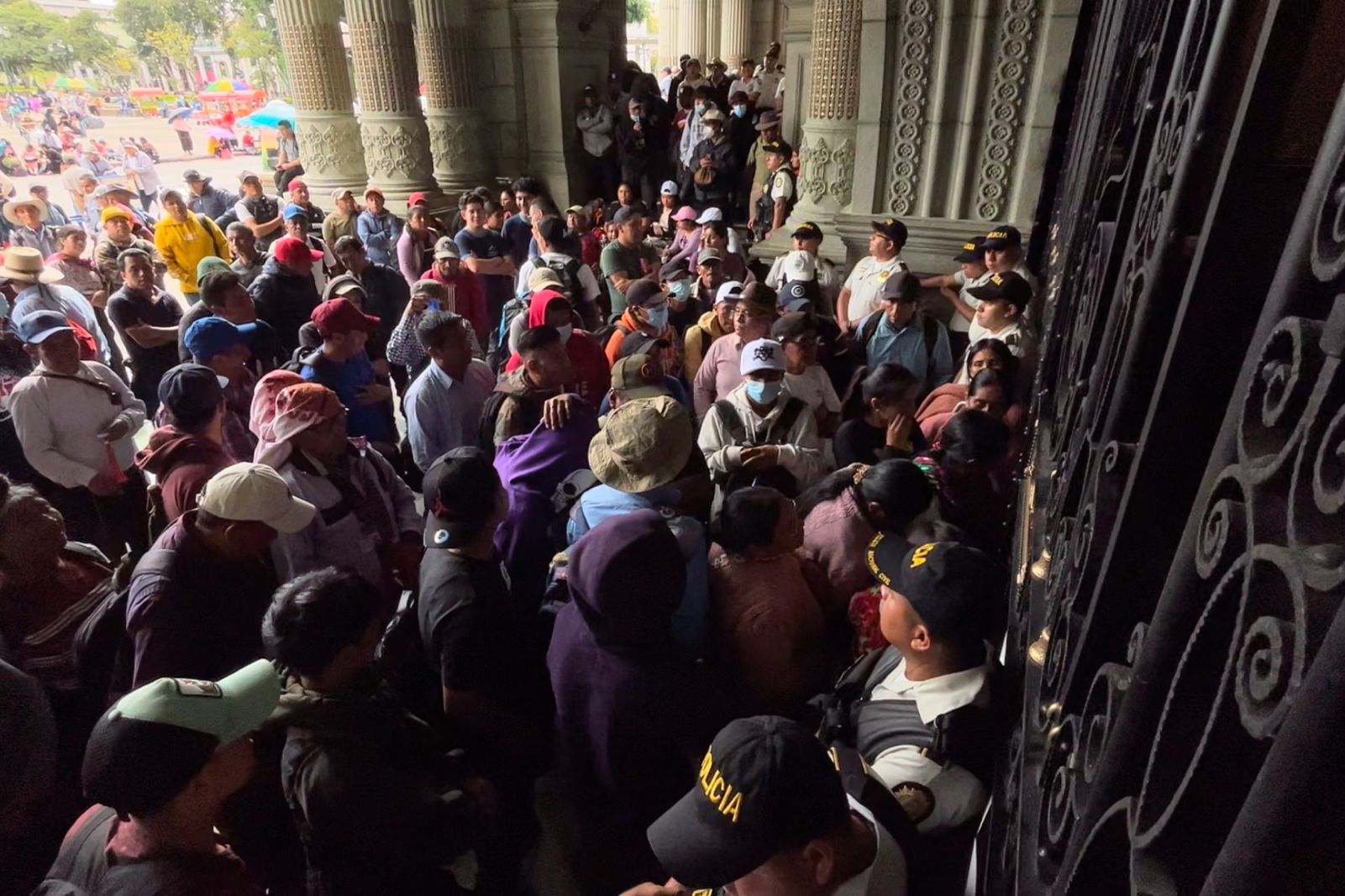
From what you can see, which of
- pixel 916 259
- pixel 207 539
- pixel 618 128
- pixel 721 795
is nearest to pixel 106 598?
pixel 207 539

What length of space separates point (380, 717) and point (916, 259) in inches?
204

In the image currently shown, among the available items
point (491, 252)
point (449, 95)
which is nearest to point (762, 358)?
→ point (491, 252)

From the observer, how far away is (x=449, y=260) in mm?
5887

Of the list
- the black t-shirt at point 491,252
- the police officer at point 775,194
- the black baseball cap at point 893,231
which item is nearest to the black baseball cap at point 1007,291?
the black baseball cap at point 893,231

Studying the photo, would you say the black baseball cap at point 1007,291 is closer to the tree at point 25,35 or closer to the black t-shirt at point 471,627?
the black t-shirt at point 471,627

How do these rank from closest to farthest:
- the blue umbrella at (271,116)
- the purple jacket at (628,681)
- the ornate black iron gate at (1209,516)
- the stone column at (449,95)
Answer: the ornate black iron gate at (1209,516) < the purple jacket at (628,681) < the stone column at (449,95) < the blue umbrella at (271,116)

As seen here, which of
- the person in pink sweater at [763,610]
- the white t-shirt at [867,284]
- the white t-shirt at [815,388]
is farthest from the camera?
the white t-shirt at [867,284]

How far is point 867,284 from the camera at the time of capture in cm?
504

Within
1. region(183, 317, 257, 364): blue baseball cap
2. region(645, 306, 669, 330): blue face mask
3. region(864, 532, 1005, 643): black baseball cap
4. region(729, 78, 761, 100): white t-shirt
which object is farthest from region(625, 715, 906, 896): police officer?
region(729, 78, 761, 100): white t-shirt

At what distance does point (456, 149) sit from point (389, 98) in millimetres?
1025

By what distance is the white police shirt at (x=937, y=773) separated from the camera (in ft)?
5.50

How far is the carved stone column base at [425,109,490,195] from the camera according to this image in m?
10.6

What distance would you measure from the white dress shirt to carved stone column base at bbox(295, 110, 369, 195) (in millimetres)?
7466

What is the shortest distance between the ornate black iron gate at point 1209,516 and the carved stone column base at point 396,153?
33.7 ft
